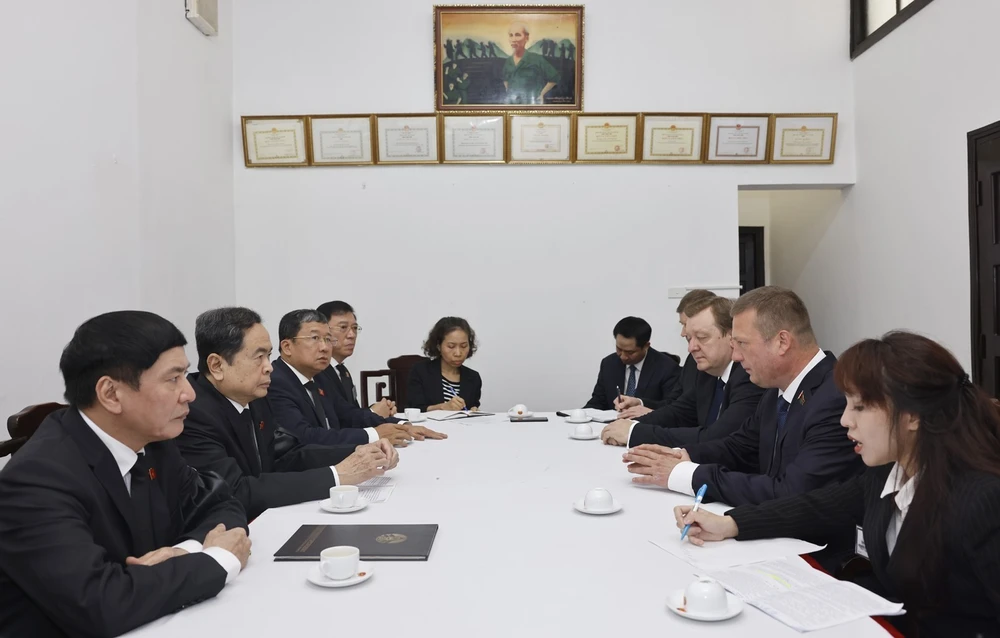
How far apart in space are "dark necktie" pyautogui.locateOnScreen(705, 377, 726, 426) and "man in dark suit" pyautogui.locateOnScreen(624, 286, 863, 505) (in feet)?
2.62

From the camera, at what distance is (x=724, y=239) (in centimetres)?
622

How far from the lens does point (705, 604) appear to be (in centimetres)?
138

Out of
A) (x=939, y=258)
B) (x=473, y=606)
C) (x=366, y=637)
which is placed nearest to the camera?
(x=366, y=637)

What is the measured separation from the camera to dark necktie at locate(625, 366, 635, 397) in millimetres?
5121

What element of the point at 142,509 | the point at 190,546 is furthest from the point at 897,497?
the point at 142,509

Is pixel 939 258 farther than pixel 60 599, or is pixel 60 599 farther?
pixel 939 258

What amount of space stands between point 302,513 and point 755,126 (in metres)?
5.18

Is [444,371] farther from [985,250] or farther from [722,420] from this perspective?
[985,250]

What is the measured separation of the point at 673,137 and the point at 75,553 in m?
5.55

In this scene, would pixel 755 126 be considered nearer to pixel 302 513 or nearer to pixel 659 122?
pixel 659 122

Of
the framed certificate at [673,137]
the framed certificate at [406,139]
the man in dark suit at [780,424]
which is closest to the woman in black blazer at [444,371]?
the framed certificate at [406,139]

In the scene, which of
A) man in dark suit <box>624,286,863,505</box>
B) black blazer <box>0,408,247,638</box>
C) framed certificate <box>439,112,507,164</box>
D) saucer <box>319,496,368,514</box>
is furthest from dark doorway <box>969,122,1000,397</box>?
black blazer <box>0,408,247,638</box>

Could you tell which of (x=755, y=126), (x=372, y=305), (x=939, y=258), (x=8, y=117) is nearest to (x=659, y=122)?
(x=755, y=126)

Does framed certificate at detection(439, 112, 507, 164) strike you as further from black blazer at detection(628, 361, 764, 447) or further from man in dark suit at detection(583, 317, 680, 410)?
black blazer at detection(628, 361, 764, 447)
